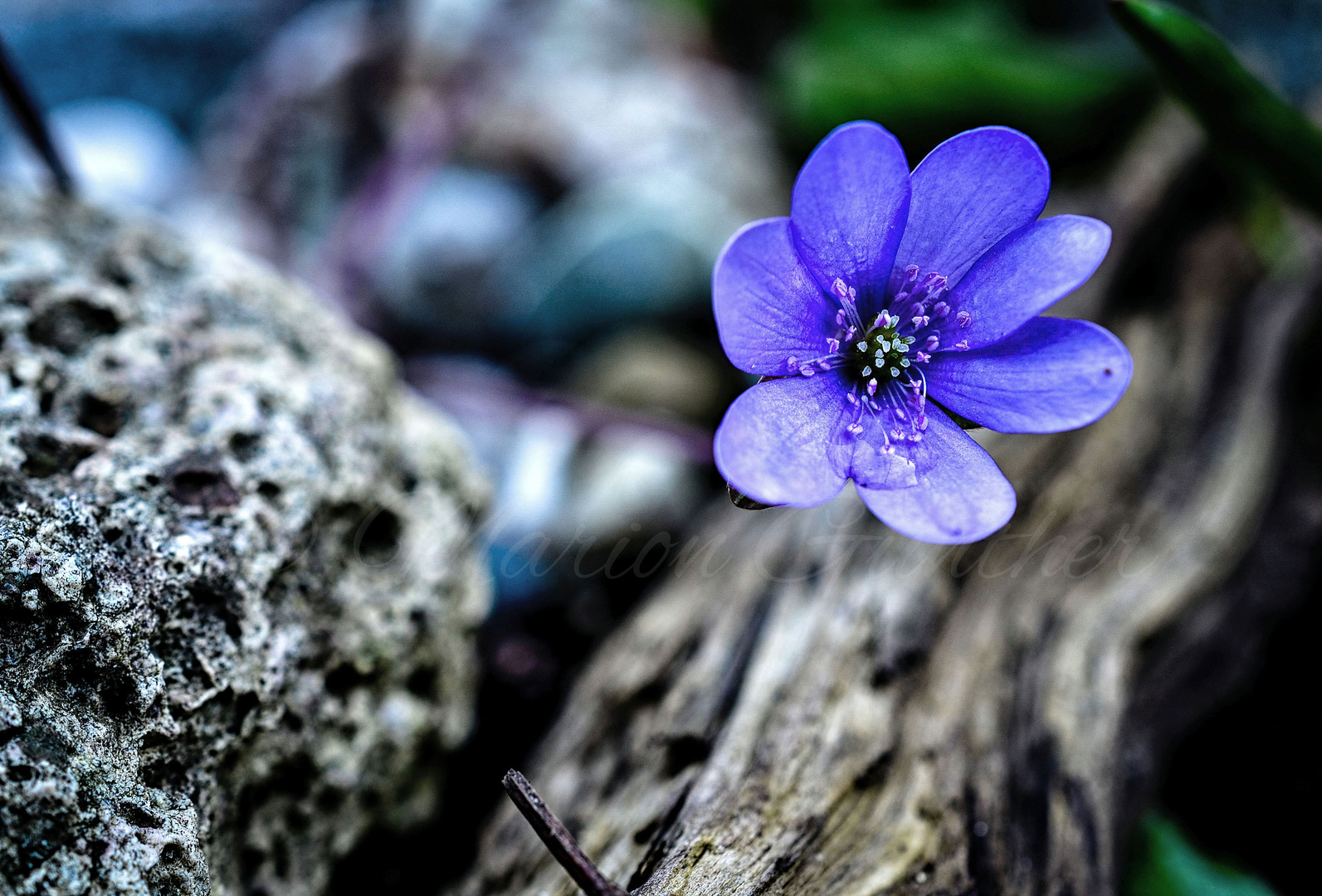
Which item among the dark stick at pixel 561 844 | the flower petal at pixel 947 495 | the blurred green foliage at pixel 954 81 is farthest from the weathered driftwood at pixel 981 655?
the blurred green foliage at pixel 954 81

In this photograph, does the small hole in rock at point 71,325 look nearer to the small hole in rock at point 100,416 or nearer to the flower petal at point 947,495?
the small hole in rock at point 100,416

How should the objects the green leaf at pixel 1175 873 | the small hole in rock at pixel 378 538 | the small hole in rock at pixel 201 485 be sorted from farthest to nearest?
the green leaf at pixel 1175 873 → the small hole in rock at pixel 378 538 → the small hole in rock at pixel 201 485

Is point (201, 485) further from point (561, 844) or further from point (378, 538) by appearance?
point (561, 844)

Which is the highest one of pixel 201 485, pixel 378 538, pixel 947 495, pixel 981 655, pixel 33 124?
pixel 33 124

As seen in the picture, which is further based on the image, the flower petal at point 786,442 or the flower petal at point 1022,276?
the flower petal at point 1022,276

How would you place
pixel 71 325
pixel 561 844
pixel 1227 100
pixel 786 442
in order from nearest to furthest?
1. pixel 561 844
2. pixel 786 442
3. pixel 71 325
4. pixel 1227 100

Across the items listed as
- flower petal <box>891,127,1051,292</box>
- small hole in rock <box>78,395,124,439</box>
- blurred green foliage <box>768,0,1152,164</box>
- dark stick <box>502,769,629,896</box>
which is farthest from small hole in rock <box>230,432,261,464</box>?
blurred green foliage <box>768,0,1152,164</box>

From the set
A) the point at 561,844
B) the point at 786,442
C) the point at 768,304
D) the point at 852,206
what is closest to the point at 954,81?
the point at 852,206
